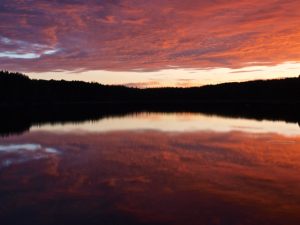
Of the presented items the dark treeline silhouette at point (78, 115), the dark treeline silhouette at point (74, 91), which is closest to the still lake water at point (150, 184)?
the dark treeline silhouette at point (78, 115)

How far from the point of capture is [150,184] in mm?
15141

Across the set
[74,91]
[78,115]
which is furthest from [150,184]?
[74,91]

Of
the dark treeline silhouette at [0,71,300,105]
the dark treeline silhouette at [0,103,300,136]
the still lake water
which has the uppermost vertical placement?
the dark treeline silhouette at [0,71,300,105]

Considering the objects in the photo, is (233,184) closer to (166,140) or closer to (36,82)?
(166,140)

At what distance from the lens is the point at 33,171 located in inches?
701

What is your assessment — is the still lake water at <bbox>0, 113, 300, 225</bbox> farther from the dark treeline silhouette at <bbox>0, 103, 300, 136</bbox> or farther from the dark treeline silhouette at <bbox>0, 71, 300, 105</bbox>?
the dark treeline silhouette at <bbox>0, 71, 300, 105</bbox>

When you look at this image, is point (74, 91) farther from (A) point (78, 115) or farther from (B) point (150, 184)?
(B) point (150, 184)

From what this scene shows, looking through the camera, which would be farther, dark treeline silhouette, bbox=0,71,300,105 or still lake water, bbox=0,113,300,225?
dark treeline silhouette, bbox=0,71,300,105

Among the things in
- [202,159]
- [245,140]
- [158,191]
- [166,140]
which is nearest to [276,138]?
[245,140]

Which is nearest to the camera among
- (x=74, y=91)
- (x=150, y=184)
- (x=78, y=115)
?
(x=150, y=184)

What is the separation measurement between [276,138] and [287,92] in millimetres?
136131

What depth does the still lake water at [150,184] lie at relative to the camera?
11312mm

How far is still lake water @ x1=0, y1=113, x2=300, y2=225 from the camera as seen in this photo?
1131 centimetres

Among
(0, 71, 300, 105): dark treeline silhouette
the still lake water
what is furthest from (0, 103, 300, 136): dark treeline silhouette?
(0, 71, 300, 105): dark treeline silhouette
